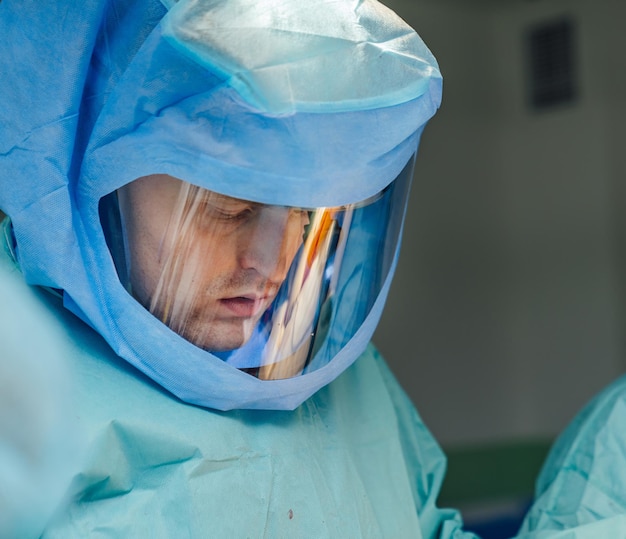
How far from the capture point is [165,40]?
83 cm

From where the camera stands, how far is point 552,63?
3709mm

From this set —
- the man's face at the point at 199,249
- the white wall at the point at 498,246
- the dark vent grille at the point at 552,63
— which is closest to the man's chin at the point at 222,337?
the man's face at the point at 199,249

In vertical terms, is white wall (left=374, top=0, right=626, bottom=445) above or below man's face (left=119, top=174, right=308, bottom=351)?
below

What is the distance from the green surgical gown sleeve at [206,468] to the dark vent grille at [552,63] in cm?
289

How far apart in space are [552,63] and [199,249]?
124 inches

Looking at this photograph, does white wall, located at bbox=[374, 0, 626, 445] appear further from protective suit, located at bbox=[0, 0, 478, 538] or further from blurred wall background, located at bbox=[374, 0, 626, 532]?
protective suit, located at bbox=[0, 0, 478, 538]

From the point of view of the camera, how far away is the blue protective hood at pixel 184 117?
2.74ft

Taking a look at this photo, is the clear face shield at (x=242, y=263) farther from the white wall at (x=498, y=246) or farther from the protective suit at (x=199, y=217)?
the white wall at (x=498, y=246)

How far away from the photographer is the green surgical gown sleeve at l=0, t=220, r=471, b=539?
2.82ft

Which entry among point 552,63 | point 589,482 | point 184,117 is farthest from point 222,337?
point 552,63

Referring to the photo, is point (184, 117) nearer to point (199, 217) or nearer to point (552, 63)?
point (199, 217)

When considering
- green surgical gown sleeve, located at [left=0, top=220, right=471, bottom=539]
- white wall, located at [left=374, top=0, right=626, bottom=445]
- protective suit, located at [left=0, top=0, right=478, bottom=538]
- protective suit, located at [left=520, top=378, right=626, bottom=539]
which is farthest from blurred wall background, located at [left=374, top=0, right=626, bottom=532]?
protective suit, located at [left=0, top=0, right=478, bottom=538]

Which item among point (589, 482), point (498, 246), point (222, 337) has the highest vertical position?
point (222, 337)

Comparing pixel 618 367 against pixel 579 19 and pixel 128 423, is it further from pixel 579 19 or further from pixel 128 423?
pixel 128 423
